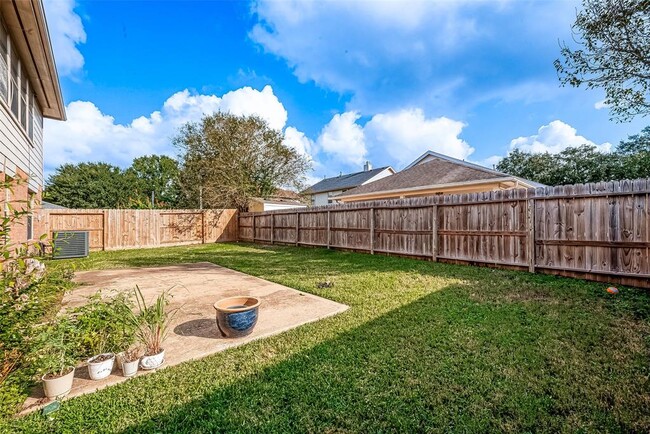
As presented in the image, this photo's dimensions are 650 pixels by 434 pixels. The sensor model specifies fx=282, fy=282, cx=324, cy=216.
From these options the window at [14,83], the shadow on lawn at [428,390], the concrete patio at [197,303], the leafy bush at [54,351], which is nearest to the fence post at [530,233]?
the shadow on lawn at [428,390]

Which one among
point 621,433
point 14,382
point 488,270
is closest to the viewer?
point 621,433

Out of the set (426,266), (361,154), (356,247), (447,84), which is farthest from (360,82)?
(361,154)

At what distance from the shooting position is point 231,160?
18.2 metres

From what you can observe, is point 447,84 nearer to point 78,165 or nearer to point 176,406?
point 176,406

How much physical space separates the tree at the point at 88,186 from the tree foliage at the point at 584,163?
41.8m

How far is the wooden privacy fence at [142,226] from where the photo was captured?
38.2ft

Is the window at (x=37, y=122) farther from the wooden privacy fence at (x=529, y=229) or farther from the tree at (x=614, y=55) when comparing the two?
the tree at (x=614, y=55)

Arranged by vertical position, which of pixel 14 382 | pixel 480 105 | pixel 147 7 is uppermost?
pixel 147 7

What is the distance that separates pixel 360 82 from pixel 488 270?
919 cm

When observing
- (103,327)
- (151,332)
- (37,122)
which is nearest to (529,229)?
(151,332)

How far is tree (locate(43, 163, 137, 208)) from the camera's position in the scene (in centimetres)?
3095

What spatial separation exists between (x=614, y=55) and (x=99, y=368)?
1118 cm

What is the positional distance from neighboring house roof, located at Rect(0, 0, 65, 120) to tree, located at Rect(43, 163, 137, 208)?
2729 cm

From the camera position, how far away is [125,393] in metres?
2.21
